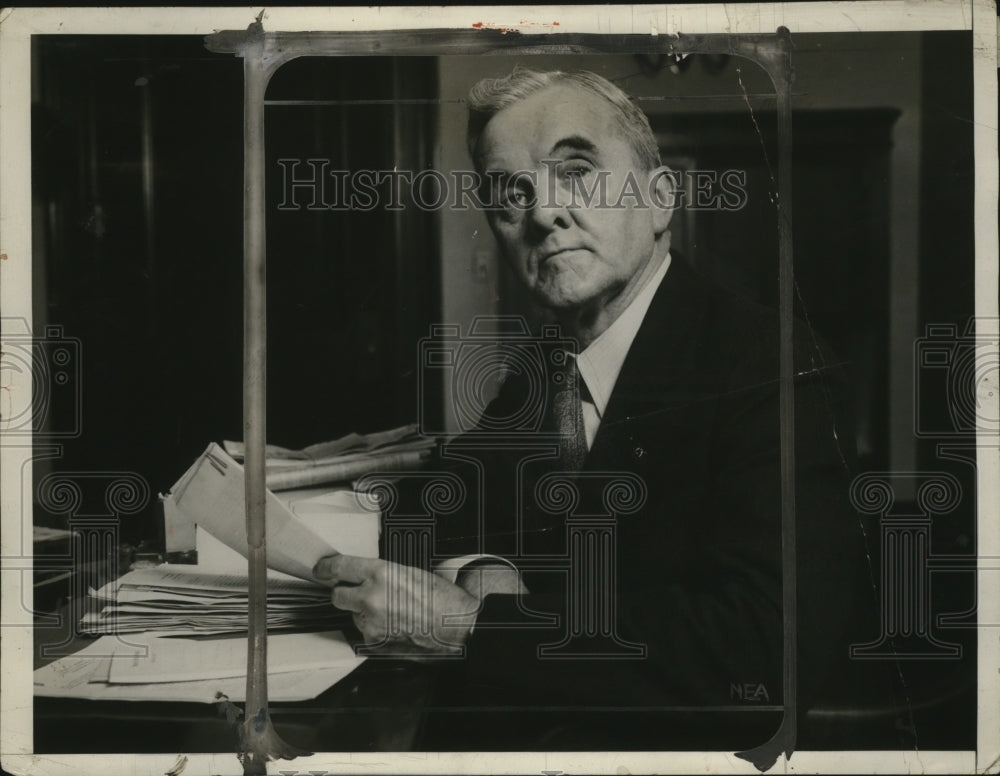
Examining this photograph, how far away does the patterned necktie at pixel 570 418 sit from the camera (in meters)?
2.10

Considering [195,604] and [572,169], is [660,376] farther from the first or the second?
[195,604]

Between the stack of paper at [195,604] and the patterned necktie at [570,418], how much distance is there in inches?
24.5

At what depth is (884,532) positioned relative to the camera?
2.12 m

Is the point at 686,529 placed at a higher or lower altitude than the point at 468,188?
lower

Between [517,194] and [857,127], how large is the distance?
77 centimetres

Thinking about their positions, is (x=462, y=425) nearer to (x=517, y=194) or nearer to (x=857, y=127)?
(x=517, y=194)

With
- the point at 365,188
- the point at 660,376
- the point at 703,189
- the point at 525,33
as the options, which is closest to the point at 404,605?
the point at 660,376

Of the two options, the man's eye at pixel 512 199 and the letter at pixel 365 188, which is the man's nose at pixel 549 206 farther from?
the letter at pixel 365 188

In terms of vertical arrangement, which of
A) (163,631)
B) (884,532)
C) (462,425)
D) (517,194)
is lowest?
(163,631)

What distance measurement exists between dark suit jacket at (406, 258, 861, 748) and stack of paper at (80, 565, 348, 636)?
0.33 metres

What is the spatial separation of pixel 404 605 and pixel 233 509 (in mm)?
444

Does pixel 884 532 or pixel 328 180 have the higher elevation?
pixel 328 180

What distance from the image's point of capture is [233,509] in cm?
212

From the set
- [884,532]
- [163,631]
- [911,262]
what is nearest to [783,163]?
[911,262]
